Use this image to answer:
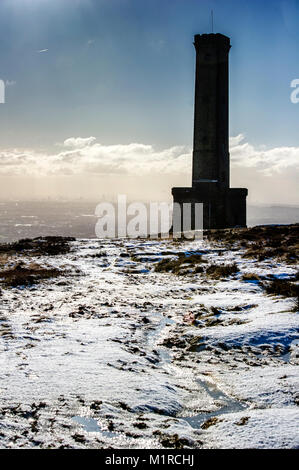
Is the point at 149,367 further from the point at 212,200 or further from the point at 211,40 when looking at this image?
the point at 211,40

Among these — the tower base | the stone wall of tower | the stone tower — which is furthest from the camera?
the stone wall of tower

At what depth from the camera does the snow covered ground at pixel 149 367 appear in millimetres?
3725

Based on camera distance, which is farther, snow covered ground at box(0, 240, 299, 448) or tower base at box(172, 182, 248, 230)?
tower base at box(172, 182, 248, 230)

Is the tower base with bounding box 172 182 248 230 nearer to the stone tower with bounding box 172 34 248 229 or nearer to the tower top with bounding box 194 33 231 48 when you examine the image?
the stone tower with bounding box 172 34 248 229

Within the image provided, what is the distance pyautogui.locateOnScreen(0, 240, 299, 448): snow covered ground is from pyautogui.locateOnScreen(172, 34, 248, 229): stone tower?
886 inches

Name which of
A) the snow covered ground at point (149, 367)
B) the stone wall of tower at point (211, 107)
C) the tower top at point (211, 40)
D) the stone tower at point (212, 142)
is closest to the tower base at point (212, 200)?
the stone tower at point (212, 142)

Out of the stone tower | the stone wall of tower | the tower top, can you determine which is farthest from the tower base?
the tower top

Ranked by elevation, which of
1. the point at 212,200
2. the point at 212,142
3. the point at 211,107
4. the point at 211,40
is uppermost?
the point at 211,40

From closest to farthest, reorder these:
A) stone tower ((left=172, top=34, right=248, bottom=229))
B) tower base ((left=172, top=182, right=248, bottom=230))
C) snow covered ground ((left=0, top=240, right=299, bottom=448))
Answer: snow covered ground ((left=0, top=240, right=299, bottom=448)) < tower base ((left=172, top=182, right=248, bottom=230)) < stone tower ((left=172, top=34, right=248, bottom=229))

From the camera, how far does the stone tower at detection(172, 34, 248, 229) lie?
33.4 meters

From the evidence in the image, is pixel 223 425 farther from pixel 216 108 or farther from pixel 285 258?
pixel 216 108

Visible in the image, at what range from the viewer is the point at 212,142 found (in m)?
34.6

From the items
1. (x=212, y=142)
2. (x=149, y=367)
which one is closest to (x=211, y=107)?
(x=212, y=142)

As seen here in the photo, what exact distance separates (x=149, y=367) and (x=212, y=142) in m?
31.6
